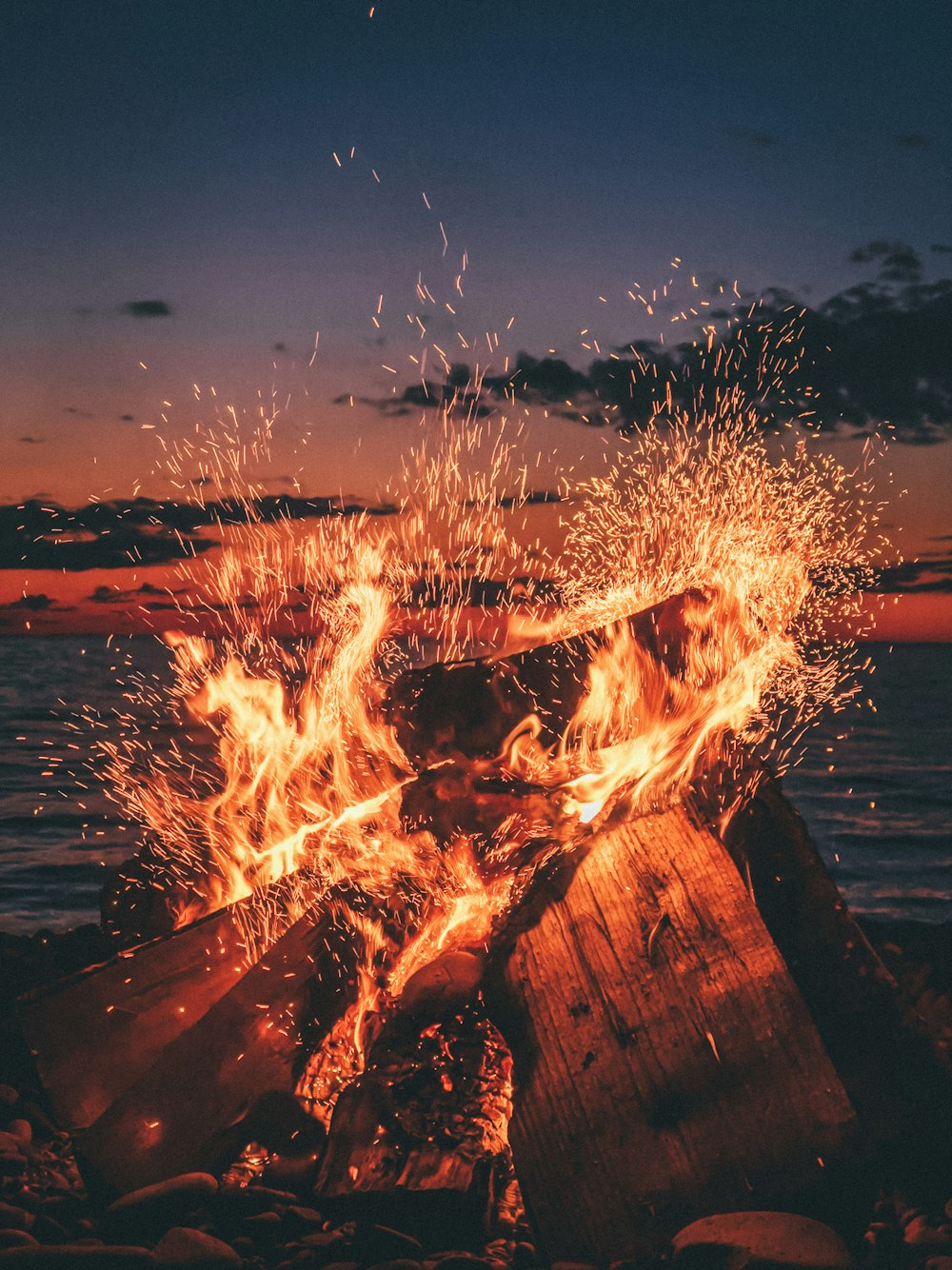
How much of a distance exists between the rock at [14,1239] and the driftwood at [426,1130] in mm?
1104

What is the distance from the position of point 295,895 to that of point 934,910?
35.1 feet

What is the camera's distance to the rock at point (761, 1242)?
142 inches

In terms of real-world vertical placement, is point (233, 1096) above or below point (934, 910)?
above

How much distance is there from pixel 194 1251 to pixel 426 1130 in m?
0.99

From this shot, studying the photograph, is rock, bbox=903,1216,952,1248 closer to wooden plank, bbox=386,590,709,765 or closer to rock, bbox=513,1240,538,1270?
rock, bbox=513,1240,538,1270

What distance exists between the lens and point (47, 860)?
15.0m

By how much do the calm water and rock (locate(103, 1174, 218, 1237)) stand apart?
778 centimetres

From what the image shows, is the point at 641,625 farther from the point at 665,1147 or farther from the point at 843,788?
the point at 843,788

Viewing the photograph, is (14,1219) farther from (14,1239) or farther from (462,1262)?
(462,1262)

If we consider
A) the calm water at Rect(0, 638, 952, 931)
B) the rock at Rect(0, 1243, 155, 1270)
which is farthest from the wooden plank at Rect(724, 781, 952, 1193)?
the calm water at Rect(0, 638, 952, 931)

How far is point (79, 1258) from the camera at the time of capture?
3729 millimetres

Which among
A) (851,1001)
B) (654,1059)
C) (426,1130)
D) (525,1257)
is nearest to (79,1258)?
(426,1130)

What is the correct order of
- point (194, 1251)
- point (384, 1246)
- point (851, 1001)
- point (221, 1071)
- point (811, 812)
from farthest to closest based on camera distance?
point (811, 812) → point (221, 1071) → point (851, 1001) → point (384, 1246) → point (194, 1251)

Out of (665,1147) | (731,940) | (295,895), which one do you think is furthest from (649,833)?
(295,895)
